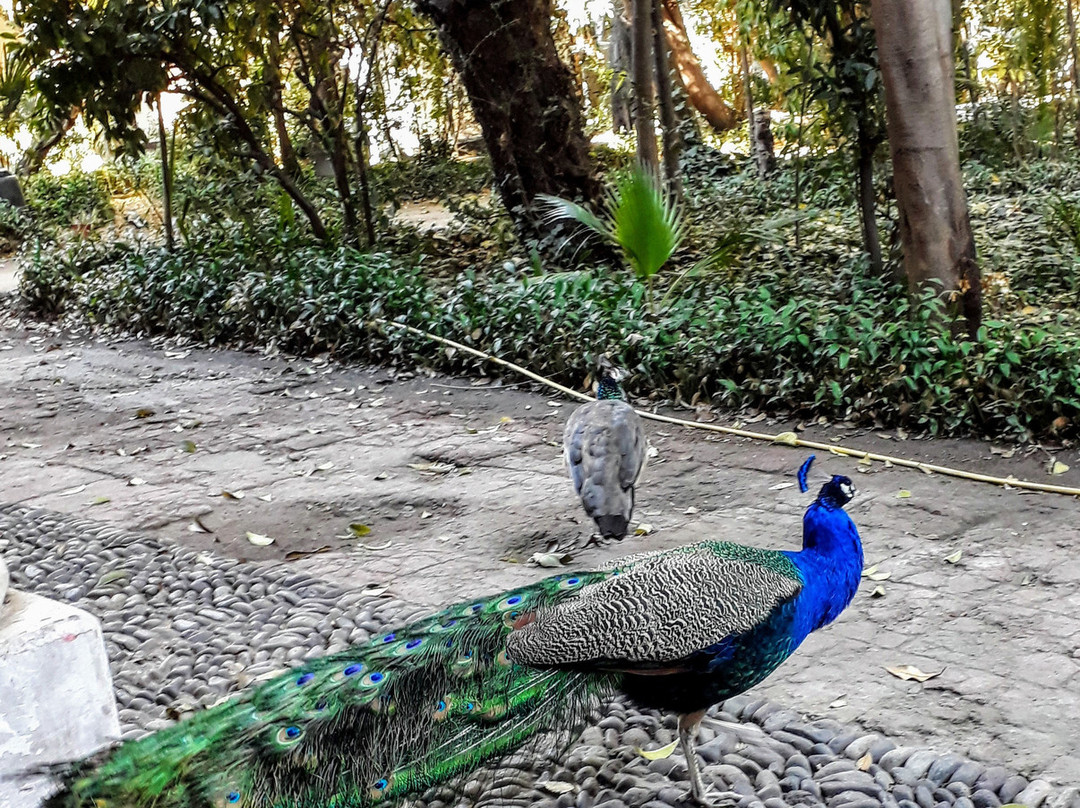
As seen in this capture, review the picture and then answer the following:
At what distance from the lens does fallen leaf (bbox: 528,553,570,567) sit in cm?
435

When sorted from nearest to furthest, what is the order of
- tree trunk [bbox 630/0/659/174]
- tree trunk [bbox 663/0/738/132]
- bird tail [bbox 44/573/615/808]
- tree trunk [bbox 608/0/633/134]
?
bird tail [bbox 44/573/615/808] → tree trunk [bbox 630/0/659/174] → tree trunk [bbox 608/0/633/134] → tree trunk [bbox 663/0/738/132]

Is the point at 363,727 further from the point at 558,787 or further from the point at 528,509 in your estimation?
the point at 528,509

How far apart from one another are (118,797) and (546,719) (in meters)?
0.91

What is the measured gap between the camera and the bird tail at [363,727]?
2.20 meters

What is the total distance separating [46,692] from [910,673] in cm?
230

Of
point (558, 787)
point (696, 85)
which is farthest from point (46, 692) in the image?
point (696, 85)

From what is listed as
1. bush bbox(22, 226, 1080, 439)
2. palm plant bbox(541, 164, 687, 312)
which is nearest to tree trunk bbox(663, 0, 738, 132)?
bush bbox(22, 226, 1080, 439)

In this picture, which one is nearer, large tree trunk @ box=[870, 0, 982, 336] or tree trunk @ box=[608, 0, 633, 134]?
large tree trunk @ box=[870, 0, 982, 336]

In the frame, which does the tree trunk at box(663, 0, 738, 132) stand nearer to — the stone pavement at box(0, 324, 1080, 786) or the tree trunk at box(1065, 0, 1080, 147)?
the tree trunk at box(1065, 0, 1080, 147)

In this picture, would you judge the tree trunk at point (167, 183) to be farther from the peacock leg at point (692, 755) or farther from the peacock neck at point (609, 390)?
the peacock leg at point (692, 755)

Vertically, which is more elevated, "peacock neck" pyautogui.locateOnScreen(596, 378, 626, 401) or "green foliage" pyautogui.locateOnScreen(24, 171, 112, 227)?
"green foliage" pyautogui.locateOnScreen(24, 171, 112, 227)

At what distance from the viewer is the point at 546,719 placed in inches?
100

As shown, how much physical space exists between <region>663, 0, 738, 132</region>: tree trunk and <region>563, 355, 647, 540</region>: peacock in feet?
45.9

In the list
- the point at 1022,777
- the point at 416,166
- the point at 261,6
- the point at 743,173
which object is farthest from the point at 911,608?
the point at 416,166
